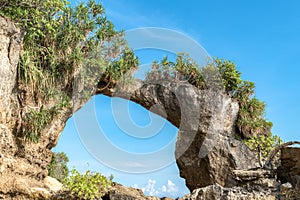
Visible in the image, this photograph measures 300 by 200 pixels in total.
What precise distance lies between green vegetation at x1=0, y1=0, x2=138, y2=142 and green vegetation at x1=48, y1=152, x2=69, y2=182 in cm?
483

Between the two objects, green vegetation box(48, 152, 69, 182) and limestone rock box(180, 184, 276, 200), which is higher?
green vegetation box(48, 152, 69, 182)

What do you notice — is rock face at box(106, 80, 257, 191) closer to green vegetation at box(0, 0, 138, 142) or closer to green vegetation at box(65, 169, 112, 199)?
green vegetation at box(0, 0, 138, 142)

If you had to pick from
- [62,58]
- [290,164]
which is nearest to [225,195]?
[290,164]

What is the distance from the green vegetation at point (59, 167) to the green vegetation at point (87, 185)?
18.9ft

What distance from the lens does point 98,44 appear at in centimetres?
1020

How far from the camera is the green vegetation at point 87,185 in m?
7.54

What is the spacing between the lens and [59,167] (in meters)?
15.5

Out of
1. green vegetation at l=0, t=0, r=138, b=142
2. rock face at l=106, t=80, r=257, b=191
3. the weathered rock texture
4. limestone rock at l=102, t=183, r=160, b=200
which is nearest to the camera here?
limestone rock at l=102, t=183, r=160, b=200

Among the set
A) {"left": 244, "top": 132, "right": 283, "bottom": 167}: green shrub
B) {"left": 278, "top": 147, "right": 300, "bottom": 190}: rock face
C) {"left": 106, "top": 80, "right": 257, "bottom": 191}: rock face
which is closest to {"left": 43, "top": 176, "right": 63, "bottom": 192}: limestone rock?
{"left": 106, "top": 80, "right": 257, "bottom": 191}: rock face

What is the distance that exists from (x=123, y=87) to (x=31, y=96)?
3242 millimetres

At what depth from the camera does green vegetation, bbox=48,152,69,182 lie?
45.2ft

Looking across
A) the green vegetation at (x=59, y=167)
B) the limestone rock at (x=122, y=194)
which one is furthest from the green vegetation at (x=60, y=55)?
the green vegetation at (x=59, y=167)

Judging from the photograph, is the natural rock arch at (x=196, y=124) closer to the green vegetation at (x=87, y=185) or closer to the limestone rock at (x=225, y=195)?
the green vegetation at (x=87, y=185)

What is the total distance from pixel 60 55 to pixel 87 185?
392 centimetres
